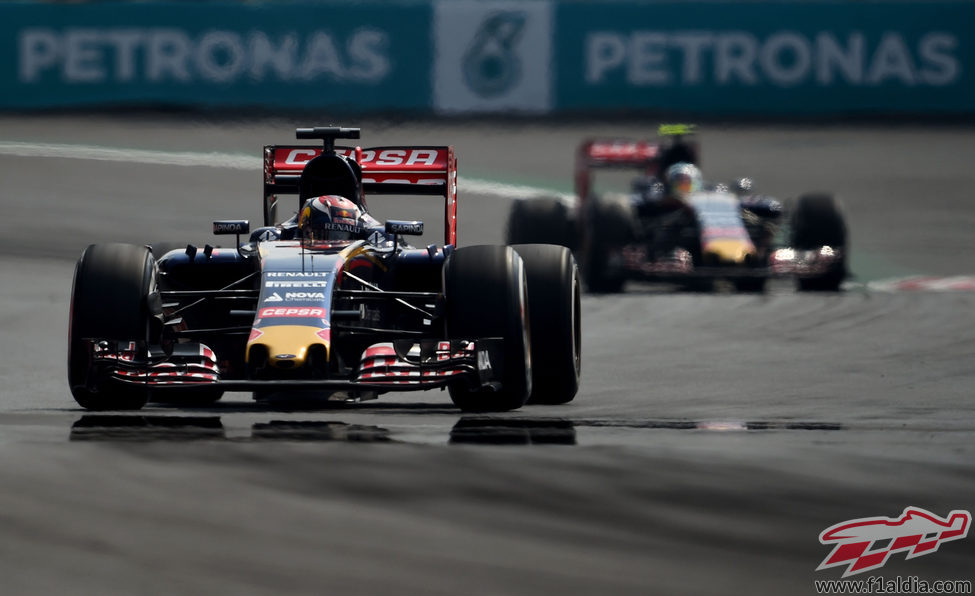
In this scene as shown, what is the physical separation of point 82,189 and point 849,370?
16407 mm

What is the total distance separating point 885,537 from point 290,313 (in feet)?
14.2

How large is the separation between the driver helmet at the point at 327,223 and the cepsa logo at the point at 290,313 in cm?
151

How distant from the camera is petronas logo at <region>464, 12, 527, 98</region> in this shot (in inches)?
1249

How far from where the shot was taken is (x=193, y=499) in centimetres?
714

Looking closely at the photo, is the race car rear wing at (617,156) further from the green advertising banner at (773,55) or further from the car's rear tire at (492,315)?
the car's rear tire at (492,315)

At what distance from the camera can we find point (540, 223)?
67.0 feet

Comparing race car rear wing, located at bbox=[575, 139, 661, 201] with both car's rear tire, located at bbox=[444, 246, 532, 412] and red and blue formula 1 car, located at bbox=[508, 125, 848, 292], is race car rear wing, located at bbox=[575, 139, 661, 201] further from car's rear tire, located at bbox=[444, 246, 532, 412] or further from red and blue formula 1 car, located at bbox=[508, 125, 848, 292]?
car's rear tire, located at bbox=[444, 246, 532, 412]

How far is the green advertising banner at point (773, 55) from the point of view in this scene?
104 feet

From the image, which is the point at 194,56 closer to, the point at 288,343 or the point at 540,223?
the point at 540,223

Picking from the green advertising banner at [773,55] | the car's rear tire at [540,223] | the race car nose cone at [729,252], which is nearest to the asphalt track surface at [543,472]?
the race car nose cone at [729,252]

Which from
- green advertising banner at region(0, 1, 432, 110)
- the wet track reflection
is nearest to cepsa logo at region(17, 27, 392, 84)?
green advertising banner at region(0, 1, 432, 110)

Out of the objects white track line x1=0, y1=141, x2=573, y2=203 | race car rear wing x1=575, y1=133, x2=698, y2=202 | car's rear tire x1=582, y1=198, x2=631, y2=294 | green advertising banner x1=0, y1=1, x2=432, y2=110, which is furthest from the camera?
green advertising banner x1=0, y1=1, x2=432, y2=110

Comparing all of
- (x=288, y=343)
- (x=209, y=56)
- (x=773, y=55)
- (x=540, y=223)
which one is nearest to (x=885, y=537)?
(x=288, y=343)

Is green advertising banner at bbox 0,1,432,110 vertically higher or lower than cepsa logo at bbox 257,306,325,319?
higher
